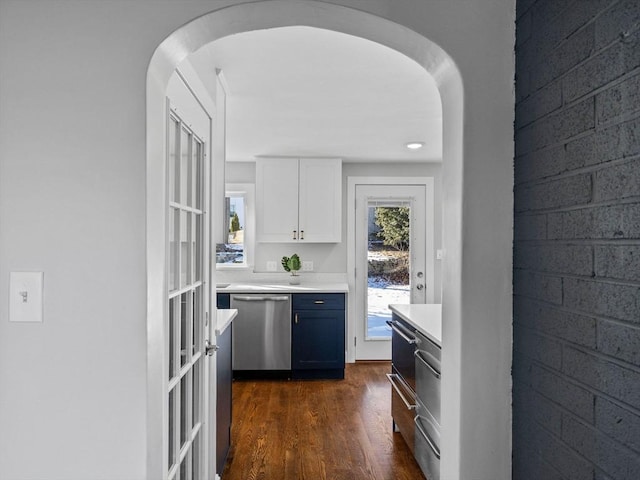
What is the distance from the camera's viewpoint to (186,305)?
1841mm

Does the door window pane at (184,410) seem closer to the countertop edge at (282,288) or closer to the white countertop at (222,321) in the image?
the white countertop at (222,321)

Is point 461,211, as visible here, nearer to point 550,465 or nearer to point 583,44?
point 583,44

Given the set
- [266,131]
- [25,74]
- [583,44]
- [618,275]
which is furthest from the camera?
[266,131]

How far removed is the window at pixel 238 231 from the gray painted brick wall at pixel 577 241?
4394 mm

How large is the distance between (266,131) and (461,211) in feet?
9.51

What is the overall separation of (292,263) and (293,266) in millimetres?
34

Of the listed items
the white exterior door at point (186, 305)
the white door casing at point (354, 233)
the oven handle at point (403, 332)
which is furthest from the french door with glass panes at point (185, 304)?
the white door casing at point (354, 233)

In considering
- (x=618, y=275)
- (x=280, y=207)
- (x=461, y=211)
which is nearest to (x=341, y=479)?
(x=461, y=211)

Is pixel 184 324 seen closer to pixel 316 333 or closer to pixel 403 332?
pixel 403 332

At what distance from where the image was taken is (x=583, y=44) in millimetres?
969

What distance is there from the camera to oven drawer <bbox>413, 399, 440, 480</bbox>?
239cm

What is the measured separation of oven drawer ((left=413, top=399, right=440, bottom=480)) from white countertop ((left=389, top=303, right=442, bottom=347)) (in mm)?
429

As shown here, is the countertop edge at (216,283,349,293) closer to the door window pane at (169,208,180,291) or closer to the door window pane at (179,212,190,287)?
the door window pane at (179,212,190,287)

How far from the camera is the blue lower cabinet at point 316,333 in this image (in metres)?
4.71
